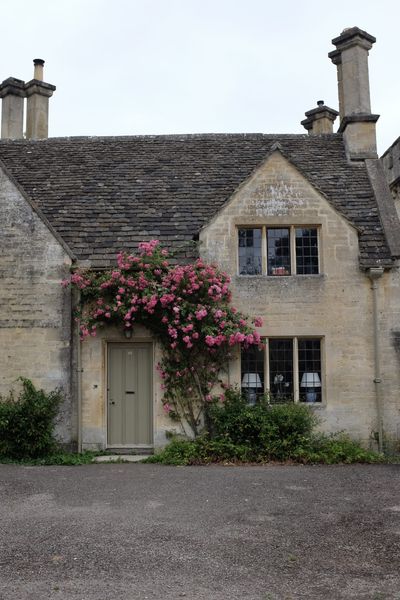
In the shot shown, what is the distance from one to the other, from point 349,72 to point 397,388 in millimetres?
8991

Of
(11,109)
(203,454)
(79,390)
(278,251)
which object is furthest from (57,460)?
(11,109)

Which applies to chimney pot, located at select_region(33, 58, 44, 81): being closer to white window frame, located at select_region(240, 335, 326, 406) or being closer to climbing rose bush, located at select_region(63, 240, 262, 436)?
climbing rose bush, located at select_region(63, 240, 262, 436)

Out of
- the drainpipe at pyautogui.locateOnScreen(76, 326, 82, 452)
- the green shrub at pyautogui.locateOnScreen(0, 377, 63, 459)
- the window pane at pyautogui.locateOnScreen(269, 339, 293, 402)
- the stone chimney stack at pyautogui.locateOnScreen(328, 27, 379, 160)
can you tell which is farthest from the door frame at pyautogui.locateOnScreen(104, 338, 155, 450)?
the stone chimney stack at pyautogui.locateOnScreen(328, 27, 379, 160)

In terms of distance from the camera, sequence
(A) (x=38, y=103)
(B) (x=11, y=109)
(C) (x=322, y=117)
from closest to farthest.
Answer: (B) (x=11, y=109)
(A) (x=38, y=103)
(C) (x=322, y=117)

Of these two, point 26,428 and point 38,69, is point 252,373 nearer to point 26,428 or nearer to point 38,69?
point 26,428

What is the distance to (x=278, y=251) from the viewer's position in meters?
12.6

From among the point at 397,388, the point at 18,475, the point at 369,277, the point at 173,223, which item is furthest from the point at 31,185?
the point at 397,388

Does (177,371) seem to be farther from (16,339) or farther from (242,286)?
(16,339)

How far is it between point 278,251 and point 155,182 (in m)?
4.09

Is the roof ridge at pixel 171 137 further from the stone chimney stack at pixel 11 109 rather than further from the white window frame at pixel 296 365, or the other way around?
the white window frame at pixel 296 365

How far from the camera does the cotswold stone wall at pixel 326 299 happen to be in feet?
38.9

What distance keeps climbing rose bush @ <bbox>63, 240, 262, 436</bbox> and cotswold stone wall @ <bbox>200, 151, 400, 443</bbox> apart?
0.54 metres

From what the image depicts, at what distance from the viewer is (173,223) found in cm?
1311

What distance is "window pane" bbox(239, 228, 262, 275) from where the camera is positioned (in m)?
12.5
